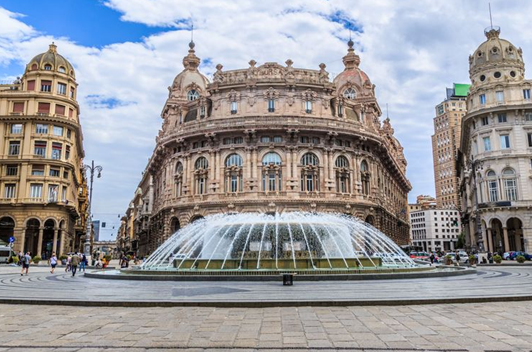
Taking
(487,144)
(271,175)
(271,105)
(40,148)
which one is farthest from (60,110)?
(487,144)

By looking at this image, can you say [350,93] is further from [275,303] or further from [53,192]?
[275,303]

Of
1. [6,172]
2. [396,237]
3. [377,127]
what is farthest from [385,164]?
[6,172]

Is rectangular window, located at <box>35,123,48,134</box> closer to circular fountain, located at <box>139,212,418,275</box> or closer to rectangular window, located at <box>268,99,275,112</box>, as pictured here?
rectangular window, located at <box>268,99,275,112</box>

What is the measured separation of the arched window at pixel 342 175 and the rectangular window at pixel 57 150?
3231 centimetres

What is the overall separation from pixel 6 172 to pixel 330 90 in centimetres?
3783

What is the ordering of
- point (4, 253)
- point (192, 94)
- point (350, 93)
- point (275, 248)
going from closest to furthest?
point (275, 248) → point (4, 253) → point (192, 94) → point (350, 93)

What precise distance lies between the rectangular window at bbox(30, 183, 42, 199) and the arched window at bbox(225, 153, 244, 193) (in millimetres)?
21989

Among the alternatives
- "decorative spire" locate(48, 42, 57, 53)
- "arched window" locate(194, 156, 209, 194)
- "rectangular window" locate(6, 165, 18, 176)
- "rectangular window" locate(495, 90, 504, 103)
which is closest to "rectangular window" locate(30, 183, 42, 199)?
"rectangular window" locate(6, 165, 18, 176)

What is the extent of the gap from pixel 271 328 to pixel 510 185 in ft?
153

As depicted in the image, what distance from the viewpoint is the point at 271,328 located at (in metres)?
7.89

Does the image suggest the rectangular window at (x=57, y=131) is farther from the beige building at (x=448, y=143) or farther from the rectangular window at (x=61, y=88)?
the beige building at (x=448, y=143)

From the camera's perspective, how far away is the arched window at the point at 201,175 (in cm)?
4694

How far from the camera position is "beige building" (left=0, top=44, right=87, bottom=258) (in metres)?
49.1

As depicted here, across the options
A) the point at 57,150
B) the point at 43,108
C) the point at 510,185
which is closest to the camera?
the point at 510,185
